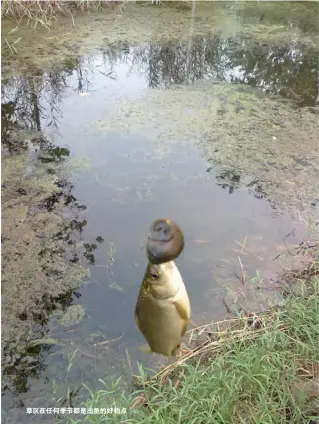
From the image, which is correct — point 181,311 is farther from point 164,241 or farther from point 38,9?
point 38,9

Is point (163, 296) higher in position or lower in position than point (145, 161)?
higher

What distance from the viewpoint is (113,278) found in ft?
7.21

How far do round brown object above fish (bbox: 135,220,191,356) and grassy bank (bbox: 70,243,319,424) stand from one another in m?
0.39

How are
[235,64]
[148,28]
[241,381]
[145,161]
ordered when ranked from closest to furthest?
[241,381] → [145,161] → [235,64] → [148,28]

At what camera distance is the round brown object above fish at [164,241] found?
84 centimetres

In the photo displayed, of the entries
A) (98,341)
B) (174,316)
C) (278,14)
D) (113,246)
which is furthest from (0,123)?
(278,14)

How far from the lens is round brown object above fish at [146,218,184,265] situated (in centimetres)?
84

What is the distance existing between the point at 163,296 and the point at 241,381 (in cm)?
78

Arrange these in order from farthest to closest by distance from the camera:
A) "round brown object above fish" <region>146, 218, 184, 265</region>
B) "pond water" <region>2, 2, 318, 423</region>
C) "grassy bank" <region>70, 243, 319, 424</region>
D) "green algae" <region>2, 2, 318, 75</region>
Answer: "green algae" <region>2, 2, 318, 75</region>, "pond water" <region>2, 2, 318, 423</region>, "grassy bank" <region>70, 243, 319, 424</region>, "round brown object above fish" <region>146, 218, 184, 265</region>

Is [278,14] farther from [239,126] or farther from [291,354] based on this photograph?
[291,354]

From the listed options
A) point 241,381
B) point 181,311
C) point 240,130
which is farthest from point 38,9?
point 181,311

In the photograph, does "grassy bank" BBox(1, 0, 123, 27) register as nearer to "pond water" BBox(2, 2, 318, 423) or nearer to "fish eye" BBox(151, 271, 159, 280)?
"pond water" BBox(2, 2, 318, 423)

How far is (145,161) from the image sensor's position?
9.73 ft

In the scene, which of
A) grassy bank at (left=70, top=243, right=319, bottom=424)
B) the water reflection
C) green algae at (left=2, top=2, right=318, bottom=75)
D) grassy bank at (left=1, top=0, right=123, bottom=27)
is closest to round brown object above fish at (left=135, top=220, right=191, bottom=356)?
grassy bank at (left=70, top=243, right=319, bottom=424)
